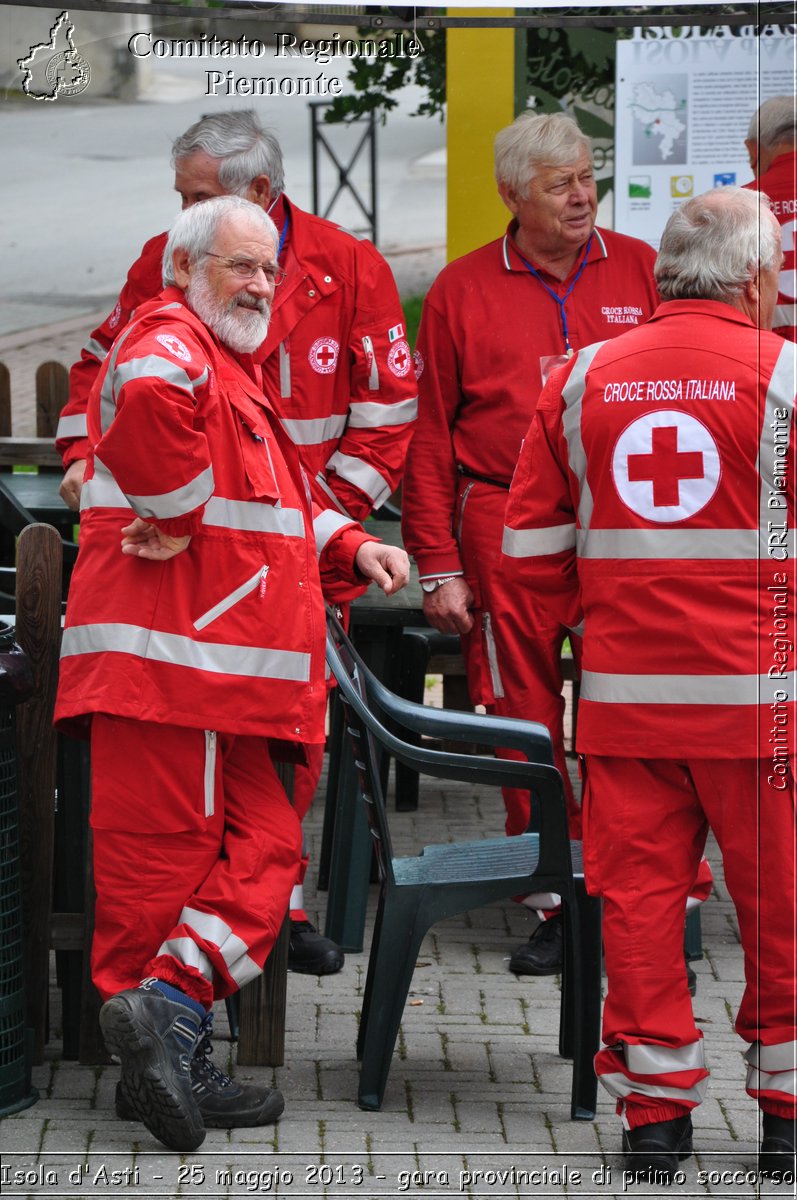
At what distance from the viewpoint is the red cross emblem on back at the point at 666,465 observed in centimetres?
328

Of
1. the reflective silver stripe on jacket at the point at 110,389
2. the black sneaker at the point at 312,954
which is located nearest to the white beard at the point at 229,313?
the reflective silver stripe on jacket at the point at 110,389

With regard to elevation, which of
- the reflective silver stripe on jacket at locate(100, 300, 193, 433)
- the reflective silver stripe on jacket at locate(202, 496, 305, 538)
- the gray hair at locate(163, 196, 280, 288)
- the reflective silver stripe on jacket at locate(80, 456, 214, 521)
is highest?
the gray hair at locate(163, 196, 280, 288)

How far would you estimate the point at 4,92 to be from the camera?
10758 millimetres

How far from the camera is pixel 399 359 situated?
4637 mm

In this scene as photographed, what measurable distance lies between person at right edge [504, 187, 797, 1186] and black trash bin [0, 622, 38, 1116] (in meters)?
1.19

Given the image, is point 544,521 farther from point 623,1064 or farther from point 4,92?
point 4,92

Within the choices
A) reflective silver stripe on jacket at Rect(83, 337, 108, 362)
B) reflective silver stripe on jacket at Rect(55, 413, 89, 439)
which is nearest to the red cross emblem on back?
reflective silver stripe on jacket at Rect(55, 413, 89, 439)

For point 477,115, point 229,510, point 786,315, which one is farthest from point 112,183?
point 229,510

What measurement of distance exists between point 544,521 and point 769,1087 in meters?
1.23

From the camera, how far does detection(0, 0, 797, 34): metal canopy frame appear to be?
520cm

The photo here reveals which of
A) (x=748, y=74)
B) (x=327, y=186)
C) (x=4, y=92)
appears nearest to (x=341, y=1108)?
(x=748, y=74)

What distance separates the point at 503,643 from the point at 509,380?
0.73m

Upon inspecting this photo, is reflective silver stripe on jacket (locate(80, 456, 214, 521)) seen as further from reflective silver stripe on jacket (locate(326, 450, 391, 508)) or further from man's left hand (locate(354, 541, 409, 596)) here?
reflective silver stripe on jacket (locate(326, 450, 391, 508))

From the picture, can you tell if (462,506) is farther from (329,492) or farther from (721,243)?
(721,243)
